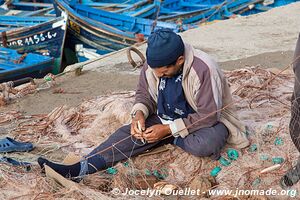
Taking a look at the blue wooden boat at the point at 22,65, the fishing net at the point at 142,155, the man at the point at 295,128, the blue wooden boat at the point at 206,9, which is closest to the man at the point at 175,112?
the fishing net at the point at 142,155

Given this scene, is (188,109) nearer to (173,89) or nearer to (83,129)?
(173,89)

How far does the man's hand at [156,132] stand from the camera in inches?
140

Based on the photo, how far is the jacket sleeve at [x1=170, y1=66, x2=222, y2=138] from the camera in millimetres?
3479

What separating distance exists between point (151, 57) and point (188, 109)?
1.77ft

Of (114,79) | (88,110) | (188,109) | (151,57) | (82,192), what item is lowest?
(114,79)

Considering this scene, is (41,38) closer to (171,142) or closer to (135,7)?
(135,7)

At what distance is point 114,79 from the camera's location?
6.61 metres

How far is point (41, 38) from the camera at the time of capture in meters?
11.4

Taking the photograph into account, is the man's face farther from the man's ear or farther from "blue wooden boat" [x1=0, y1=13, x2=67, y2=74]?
"blue wooden boat" [x1=0, y1=13, x2=67, y2=74]

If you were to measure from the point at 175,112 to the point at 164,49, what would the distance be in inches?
23.1

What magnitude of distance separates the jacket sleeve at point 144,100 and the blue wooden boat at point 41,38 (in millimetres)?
7377

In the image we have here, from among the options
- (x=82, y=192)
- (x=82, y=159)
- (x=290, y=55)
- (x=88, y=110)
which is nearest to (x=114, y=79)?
(x=88, y=110)

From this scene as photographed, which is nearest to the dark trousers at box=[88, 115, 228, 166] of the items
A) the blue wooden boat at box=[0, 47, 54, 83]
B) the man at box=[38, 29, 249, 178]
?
the man at box=[38, 29, 249, 178]

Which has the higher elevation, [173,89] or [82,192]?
[173,89]
